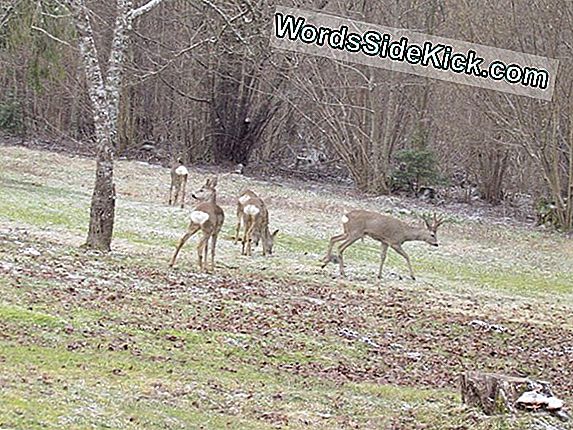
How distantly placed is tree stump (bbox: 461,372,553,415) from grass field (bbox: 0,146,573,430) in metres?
0.10

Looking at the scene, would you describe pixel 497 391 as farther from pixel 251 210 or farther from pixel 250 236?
pixel 251 210

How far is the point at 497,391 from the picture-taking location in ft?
25.5

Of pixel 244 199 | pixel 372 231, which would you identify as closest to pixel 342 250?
pixel 372 231

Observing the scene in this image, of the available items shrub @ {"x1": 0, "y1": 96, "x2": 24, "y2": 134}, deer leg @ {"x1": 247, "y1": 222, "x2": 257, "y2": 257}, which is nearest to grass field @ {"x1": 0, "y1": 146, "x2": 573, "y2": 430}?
deer leg @ {"x1": 247, "y1": 222, "x2": 257, "y2": 257}

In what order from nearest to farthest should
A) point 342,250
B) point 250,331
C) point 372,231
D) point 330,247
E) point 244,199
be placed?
point 250,331
point 342,250
point 330,247
point 372,231
point 244,199

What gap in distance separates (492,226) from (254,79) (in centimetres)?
1144

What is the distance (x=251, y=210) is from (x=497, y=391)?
32.9 ft

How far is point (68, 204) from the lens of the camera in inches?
813

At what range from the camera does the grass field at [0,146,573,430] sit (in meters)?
7.77

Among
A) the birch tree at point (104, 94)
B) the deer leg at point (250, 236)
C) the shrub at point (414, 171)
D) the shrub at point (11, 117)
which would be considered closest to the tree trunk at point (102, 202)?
the birch tree at point (104, 94)

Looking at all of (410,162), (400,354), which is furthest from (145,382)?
(410,162)

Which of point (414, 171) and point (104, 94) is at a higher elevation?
point (104, 94)

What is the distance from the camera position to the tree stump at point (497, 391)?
772 cm

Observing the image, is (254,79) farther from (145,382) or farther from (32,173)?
(145,382)
